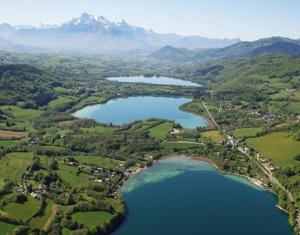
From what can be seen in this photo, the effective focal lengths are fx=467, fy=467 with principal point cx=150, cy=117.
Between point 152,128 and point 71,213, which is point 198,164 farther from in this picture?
point 71,213

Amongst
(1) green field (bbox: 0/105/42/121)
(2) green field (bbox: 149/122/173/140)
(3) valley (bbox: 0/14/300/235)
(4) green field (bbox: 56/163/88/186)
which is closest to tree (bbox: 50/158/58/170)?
(3) valley (bbox: 0/14/300/235)

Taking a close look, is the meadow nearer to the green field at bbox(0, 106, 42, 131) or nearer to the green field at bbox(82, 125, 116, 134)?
the green field at bbox(82, 125, 116, 134)

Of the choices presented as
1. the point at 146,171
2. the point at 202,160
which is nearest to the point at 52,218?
the point at 146,171

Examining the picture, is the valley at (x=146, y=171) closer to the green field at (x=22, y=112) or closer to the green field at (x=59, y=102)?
the green field at (x=22, y=112)

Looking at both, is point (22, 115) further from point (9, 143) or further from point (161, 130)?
point (161, 130)

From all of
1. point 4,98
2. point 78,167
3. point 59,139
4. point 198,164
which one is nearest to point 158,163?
point 198,164
